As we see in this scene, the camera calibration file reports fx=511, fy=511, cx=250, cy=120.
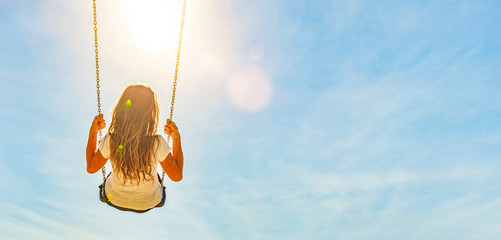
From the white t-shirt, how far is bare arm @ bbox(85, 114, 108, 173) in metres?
0.17

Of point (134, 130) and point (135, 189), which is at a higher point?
point (134, 130)

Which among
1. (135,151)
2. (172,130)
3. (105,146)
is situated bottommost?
(135,151)

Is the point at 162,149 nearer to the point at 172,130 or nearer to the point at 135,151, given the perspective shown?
the point at 135,151

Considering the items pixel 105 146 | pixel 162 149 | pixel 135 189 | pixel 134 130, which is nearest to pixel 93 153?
pixel 105 146

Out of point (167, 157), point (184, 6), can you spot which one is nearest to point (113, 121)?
point (167, 157)

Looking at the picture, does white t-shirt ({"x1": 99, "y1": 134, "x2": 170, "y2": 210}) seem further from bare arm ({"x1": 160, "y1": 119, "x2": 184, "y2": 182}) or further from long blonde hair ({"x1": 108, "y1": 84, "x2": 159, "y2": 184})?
bare arm ({"x1": 160, "y1": 119, "x2": 184, "y2": 182})

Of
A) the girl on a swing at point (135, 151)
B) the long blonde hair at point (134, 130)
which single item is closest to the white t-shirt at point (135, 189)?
the girl on a swing at point (135, 151)

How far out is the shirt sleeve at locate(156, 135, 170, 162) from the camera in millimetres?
6797

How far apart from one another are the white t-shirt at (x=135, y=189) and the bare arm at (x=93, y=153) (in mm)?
169

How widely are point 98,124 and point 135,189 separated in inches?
43.4

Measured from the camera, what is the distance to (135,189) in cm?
709

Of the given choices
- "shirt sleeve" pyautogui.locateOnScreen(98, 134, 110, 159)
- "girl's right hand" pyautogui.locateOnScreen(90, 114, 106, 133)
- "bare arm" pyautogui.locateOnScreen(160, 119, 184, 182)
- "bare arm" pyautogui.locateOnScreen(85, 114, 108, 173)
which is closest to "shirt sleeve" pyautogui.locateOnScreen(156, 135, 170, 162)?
"bare arm" pyautogui.locateOnScreen(160, 119, 184, 182)

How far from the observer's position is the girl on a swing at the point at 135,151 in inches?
262

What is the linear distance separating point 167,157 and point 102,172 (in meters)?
1.34
